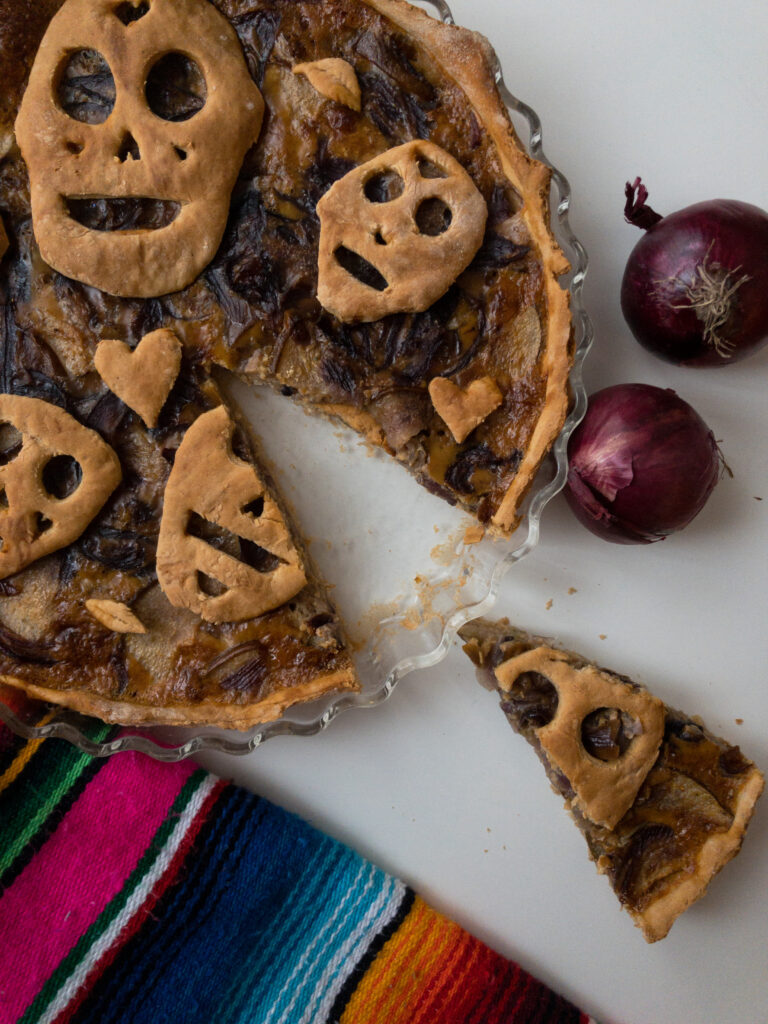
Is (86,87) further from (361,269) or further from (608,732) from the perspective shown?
(608,732)

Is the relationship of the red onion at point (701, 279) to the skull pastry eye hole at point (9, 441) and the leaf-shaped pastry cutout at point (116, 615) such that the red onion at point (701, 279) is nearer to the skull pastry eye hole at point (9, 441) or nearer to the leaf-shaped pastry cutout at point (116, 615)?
the leaf-shaped pastry cutout at point (116, 615)

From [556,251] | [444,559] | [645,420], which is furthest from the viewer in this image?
[444,559]

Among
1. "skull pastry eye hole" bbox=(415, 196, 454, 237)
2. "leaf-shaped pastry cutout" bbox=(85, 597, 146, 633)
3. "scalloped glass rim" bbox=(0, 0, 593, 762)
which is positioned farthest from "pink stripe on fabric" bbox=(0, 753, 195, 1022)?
"skull pastry eye hole" bbox=(415, 196, 454, 237)

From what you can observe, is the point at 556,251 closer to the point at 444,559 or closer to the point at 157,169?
the point at 444,559

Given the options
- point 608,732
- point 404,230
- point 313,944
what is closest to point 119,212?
point 404,230

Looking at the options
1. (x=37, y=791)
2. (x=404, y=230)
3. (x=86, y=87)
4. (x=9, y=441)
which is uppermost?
(x=86, y=87)

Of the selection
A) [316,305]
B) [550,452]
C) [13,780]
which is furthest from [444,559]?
[13,780]
